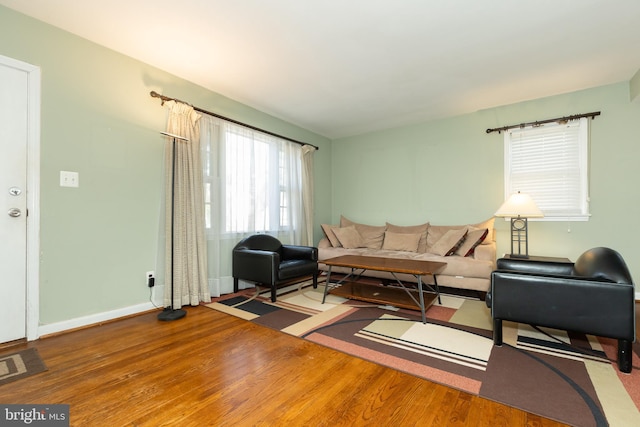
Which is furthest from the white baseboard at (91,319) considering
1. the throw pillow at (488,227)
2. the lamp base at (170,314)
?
the throw pillow at (488,227)

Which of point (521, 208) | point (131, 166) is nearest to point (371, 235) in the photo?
point (521, 208)

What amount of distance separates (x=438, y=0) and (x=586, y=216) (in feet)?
10.7

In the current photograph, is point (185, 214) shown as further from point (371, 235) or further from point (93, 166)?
point (371, 235)

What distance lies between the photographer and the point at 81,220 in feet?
7.95

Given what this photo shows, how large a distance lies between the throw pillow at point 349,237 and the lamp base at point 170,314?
8.51 feet

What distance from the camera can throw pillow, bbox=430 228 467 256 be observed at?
145 inches

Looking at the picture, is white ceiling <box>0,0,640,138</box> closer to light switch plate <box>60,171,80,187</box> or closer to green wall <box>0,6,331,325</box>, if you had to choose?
green wall <box>0,6,331,325</box>

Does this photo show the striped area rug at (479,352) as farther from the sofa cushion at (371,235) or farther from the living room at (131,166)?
the sofa cushion at (371,235)

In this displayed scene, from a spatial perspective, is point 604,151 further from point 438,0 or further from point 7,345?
point 7,345

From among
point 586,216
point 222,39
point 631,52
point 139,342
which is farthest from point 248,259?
point 631,52

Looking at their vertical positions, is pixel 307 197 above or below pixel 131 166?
below

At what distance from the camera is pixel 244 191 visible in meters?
3.79

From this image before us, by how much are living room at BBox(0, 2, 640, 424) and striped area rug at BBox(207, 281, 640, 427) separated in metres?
1.16

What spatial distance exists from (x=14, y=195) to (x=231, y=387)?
2.25 metres
